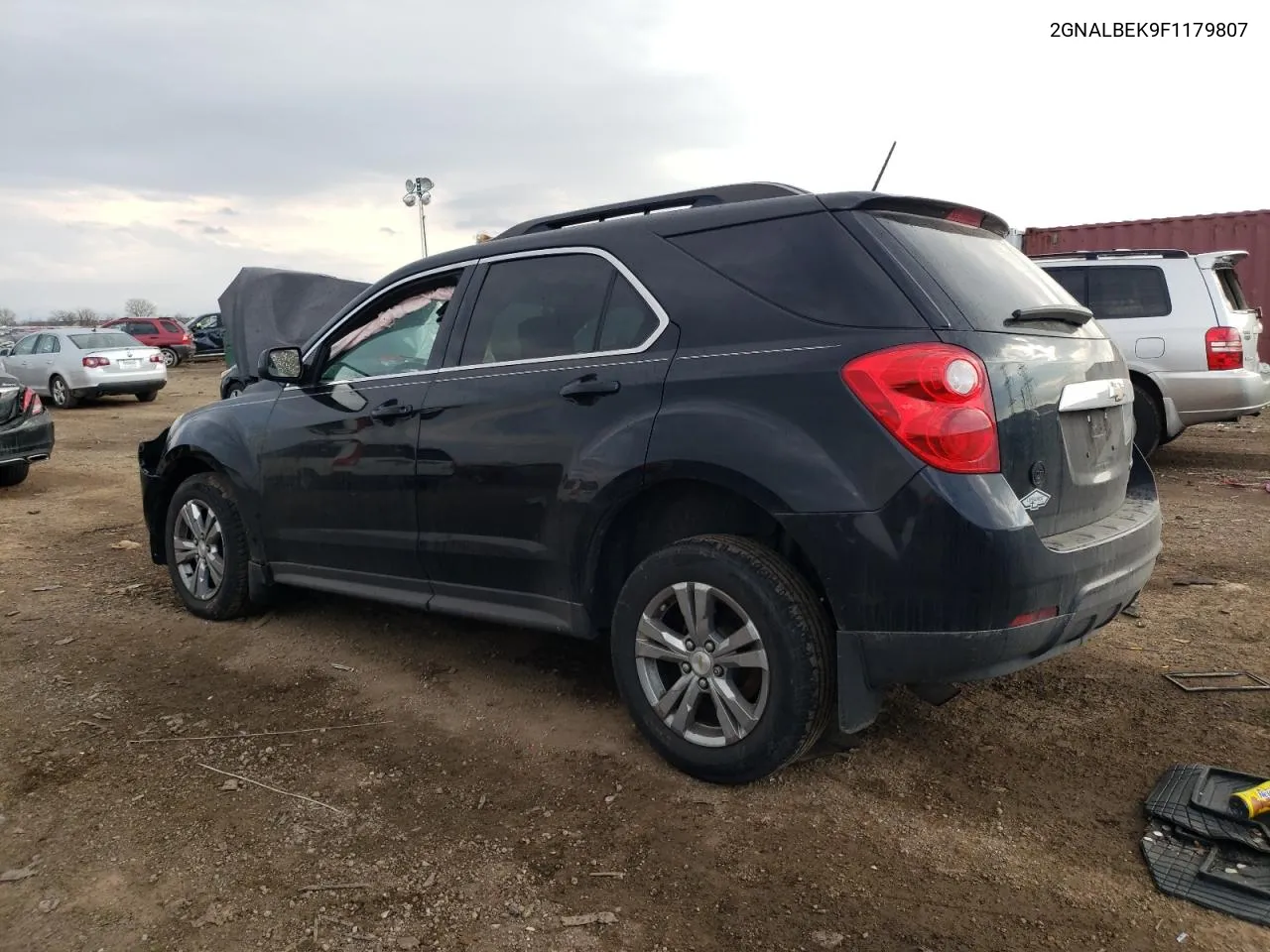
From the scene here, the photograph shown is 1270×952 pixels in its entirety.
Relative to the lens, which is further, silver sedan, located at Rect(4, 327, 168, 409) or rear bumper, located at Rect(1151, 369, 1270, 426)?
silver sedan, located at Rect(4, 327, 168, 409)

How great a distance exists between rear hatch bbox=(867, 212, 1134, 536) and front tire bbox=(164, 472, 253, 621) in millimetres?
3414

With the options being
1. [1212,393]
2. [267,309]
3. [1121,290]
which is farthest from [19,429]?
[1212,393]

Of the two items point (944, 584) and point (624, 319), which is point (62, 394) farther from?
point (944, 584)

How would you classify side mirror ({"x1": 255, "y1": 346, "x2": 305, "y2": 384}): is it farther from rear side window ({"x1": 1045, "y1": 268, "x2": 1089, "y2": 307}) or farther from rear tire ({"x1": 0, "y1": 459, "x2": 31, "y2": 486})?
rear side window ({"x1": 1045, "y1": 268, "x2": 1089, "y2": 307})

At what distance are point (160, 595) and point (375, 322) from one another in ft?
7.71

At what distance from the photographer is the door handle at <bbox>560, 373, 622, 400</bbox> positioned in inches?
124

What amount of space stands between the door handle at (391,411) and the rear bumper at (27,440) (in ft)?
21.2

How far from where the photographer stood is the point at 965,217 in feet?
10.8

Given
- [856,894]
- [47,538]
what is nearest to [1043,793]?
[856,894]

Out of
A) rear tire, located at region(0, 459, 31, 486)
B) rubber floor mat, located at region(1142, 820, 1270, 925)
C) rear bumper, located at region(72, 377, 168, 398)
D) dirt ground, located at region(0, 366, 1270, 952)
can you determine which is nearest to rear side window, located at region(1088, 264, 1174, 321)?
dirt ground, located at region(0, 366, 1270, 952)

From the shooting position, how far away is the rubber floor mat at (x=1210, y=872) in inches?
90.3

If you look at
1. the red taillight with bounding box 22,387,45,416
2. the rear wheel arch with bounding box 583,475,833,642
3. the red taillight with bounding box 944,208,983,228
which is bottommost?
the rear wheel arch with bounding box 583,475,833,642

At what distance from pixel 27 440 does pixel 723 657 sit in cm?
833

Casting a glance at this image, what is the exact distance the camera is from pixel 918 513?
2529 millimetres
